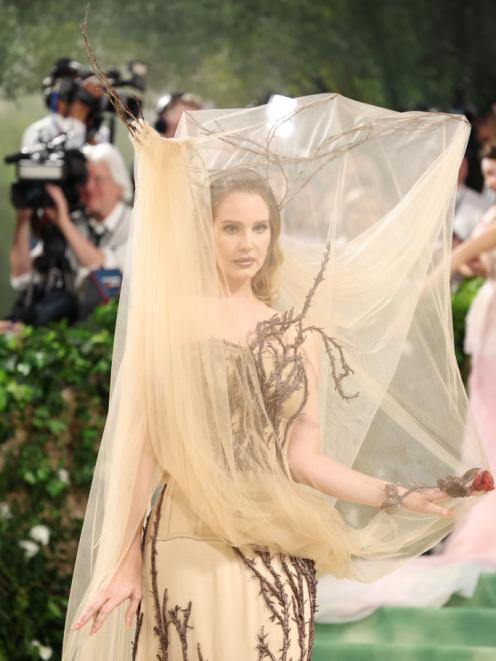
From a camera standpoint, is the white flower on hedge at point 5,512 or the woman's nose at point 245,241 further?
the white flower on hedge at point 5,512

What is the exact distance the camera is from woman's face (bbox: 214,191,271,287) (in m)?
2.76

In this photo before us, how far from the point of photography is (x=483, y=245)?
514 centimetres

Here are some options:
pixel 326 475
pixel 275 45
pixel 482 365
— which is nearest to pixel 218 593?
pixel 326 475

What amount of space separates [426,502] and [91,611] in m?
0.75

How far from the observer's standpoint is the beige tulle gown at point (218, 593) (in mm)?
2646

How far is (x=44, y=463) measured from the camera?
5.02m

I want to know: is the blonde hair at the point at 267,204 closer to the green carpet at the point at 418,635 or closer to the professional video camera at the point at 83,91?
the green carpet at the point at 418,635

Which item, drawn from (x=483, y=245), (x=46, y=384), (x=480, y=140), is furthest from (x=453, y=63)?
(x=46, y=384)

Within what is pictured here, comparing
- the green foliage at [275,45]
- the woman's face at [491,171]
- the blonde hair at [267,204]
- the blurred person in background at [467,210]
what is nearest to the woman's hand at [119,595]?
the blonde hair at [267,204]

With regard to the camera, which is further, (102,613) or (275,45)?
(275,45)

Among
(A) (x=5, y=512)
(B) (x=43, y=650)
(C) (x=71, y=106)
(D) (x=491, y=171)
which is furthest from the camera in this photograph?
(C) (x=71, y=106)

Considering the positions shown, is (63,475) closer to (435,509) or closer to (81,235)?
(81,235)

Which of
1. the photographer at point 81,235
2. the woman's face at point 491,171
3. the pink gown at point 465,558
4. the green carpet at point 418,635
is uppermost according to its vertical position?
the photographer at point 81,235

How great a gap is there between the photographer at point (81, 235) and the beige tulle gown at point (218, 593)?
386 cm
